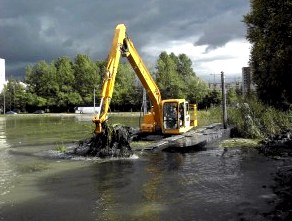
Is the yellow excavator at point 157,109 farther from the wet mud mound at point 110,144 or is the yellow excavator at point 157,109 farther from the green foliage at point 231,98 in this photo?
the green foliage at point 231,98

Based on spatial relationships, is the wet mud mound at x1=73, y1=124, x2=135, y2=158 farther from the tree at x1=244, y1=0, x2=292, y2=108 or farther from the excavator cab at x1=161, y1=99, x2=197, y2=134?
the tree at x1=244, y1=0, x2=292, y2=108

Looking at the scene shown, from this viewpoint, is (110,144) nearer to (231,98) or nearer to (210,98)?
(231,98)

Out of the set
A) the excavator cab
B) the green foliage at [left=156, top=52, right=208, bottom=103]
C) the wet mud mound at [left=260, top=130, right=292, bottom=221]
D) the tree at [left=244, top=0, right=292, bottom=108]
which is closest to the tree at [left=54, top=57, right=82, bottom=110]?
the green foliage at [left=156, top=52, right=208, bottom=103]

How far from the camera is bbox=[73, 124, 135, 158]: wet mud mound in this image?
837 inches

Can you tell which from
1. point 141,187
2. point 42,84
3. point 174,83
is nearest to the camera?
point 141,187

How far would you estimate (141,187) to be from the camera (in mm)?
14297

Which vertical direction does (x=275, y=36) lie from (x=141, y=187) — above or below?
above

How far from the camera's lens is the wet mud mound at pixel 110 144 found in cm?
2127

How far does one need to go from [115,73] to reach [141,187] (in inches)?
375

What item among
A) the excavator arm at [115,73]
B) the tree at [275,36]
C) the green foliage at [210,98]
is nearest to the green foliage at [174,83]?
the green foliage at [210,98]

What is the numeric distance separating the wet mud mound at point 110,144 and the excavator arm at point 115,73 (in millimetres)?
456

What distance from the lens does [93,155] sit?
2145 cm

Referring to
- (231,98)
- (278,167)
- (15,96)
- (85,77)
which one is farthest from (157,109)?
(15,96)

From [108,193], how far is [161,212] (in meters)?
2.75
